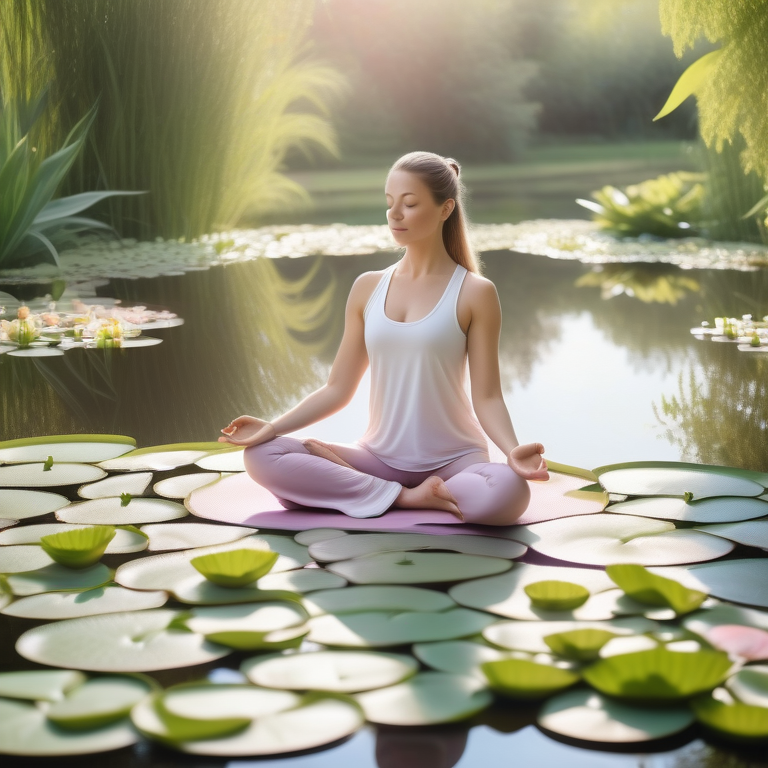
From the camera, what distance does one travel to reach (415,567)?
1.81 metres

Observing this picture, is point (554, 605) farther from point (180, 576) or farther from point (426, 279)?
point (426, 279)

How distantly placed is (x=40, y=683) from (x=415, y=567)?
670 mm

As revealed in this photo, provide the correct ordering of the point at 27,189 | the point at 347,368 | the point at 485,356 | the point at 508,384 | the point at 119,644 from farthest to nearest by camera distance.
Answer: the point at 27,189 < the point at 508,384 < the point at 347,368 < the point at 485,356 < the point at 119,644

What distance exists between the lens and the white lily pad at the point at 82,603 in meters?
1.63

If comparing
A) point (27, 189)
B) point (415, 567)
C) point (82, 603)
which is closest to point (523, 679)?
point (415, 567)

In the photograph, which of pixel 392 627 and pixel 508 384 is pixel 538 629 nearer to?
pixel 392 627

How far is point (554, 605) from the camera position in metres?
1.62

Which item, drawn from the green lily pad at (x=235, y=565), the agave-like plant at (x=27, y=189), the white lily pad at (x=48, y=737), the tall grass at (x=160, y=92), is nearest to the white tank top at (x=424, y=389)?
the green lily pad at (x=235, y=565)

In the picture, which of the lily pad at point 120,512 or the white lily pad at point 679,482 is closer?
the lily pad at point 120,512

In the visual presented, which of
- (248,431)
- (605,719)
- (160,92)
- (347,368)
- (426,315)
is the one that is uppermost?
(160,92)

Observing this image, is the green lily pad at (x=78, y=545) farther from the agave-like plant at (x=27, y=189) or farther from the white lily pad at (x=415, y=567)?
the agave-like plant at (x=27, y=189)

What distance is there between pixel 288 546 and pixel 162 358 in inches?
84.9

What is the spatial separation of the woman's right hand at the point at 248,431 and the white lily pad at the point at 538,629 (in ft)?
2.63

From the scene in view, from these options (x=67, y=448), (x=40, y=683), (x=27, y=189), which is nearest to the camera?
(x=40, y=683)
